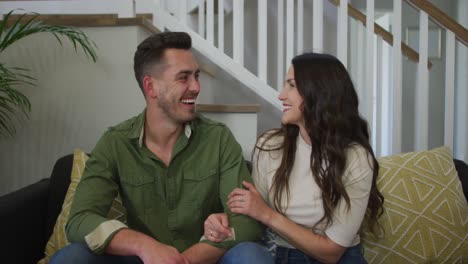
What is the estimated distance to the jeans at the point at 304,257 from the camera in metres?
1.36

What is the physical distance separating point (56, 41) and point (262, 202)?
→ 1298mm

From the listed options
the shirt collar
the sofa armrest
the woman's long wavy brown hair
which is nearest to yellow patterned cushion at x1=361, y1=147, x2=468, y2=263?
the woman's long wavy brown hair

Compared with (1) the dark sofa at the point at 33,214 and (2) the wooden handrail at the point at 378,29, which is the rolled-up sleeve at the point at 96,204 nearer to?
Answer: (1) the dark sofa at the point at 33,214

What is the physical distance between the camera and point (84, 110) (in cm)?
203

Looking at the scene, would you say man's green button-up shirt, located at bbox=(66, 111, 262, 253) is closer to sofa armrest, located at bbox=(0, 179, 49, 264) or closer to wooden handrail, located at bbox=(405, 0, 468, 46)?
sofa armrest, located at bbox=(0, 179, 49, 264)

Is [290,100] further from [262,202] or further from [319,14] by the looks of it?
[319,14]

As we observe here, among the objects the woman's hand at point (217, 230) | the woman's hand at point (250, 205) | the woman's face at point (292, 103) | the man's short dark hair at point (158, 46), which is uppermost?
the man's short dark hair at point (158, 46)

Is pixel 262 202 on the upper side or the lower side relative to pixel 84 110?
lower

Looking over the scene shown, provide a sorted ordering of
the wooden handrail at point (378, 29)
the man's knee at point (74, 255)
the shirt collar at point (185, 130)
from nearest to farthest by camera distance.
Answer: the man's knee at point (74, 255) < the shirt collar at point (185, 130) < the wooden handrail at point (378, 29)

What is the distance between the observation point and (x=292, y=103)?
4.53ft

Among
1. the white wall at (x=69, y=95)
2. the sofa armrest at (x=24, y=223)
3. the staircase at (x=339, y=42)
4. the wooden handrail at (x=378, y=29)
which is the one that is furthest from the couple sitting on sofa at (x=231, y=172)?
the wooden handrail at (x=378, y=29)

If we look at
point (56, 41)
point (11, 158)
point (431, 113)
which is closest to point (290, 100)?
point (56, 41)

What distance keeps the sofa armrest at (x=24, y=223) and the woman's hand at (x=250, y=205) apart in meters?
0.71

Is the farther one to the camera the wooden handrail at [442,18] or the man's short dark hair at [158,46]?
the wooden handrail at [442,18]
